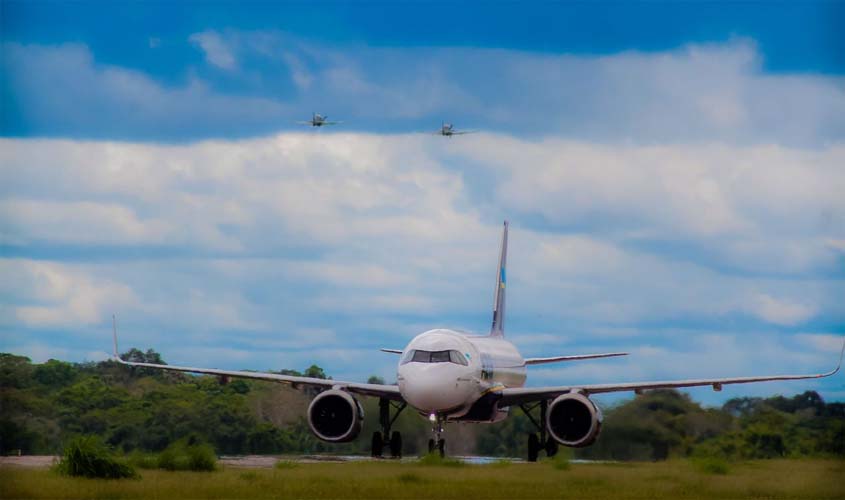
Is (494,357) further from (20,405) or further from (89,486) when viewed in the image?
(89,486)

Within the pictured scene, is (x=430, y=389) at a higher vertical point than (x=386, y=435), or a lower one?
higher

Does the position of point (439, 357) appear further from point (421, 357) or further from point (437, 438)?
point (437, 438)

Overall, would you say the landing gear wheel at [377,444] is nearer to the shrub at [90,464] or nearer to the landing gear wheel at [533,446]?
the landing gear wheel at [533,446]

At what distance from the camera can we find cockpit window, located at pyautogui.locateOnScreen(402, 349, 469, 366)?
4219 cm

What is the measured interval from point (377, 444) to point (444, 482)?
43.6 ft

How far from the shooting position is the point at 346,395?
44188mm

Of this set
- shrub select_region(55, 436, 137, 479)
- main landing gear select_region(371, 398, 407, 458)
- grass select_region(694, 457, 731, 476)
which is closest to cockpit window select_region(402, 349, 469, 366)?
main landing gear select_region(371, 398, 407, 458)

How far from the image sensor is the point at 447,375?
42000 millimetres

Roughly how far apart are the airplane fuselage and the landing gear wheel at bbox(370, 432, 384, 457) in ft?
8.25

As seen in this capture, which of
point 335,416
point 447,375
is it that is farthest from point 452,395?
point 335,416

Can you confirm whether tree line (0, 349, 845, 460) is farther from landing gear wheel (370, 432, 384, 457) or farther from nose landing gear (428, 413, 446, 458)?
nose landing gear (428, 413, 446, 458)

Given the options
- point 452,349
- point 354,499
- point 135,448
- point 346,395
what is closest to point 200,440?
point 135,448

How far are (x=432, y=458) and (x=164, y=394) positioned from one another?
47.9 feet

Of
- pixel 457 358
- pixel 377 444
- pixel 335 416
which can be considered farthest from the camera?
pixel 377 444
